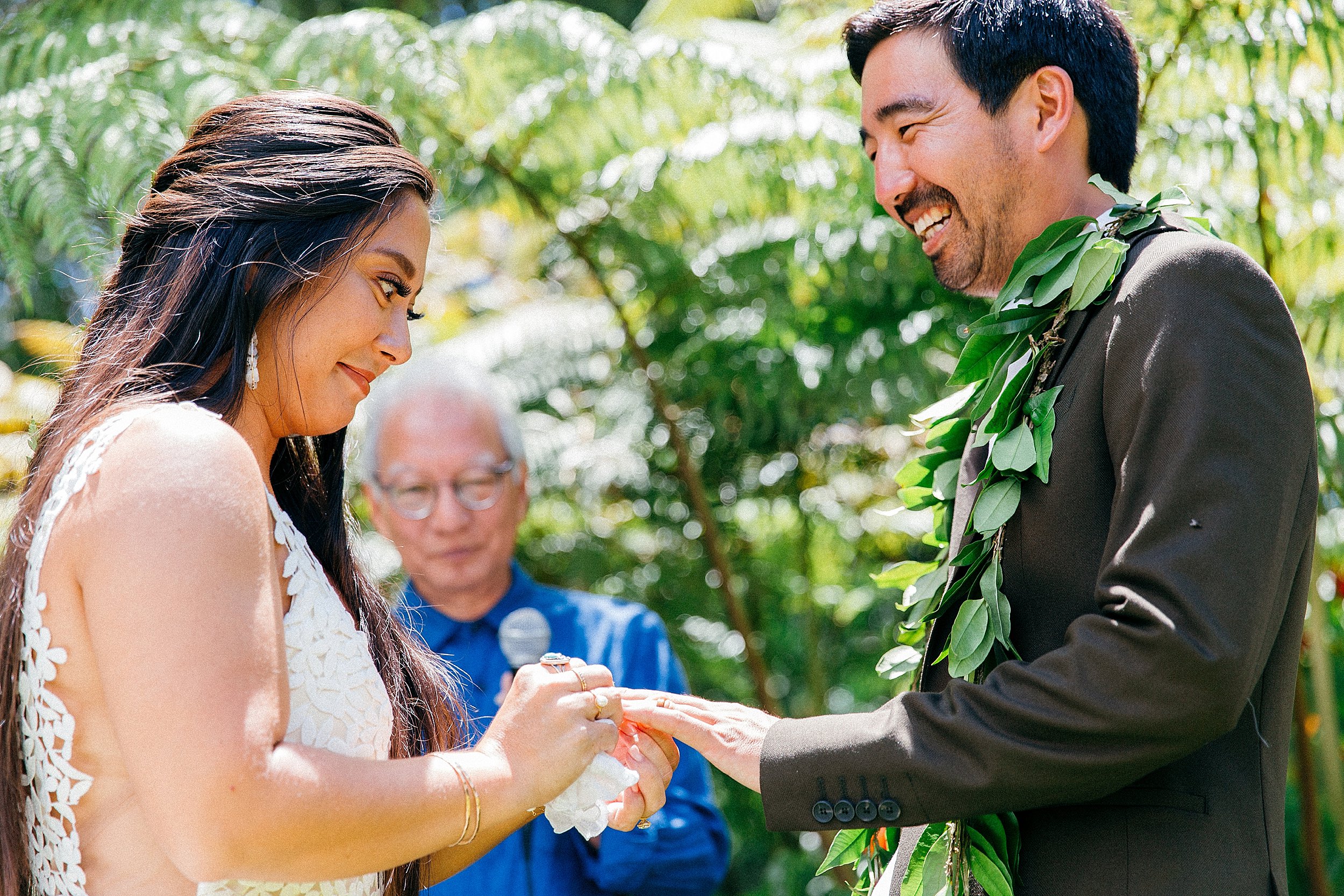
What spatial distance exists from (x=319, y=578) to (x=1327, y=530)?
3087 mm

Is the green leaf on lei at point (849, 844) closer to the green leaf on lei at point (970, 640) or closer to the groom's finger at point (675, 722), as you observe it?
the groom's finger at point (675, 722)

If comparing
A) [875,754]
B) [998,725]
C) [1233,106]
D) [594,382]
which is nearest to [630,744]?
[875,754]

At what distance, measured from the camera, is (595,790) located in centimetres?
178

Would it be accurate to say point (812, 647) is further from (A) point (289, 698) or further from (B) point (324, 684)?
(A) point (289, 698)

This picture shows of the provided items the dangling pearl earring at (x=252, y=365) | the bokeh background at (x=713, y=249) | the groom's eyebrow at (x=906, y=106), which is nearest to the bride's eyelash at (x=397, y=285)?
the dangling pearl earring at (x=252, y=365)

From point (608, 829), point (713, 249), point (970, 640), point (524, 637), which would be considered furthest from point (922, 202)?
point (713, 249)

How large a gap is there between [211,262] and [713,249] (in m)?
2.19

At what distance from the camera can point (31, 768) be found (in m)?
1.48

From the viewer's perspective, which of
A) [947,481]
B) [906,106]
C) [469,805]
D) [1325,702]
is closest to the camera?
[469,805]

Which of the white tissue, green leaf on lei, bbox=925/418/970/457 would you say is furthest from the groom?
green leaf on lei, bbox=925/418/970/457

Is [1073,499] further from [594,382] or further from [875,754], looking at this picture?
[594,382]

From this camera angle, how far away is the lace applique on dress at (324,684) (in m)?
1.54

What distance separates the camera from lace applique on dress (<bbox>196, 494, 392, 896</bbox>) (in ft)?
5.04

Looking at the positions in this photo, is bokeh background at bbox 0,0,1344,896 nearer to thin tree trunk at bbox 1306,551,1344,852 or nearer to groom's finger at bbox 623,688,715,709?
thin tree trunk at bbox 1306,551,1344,852
